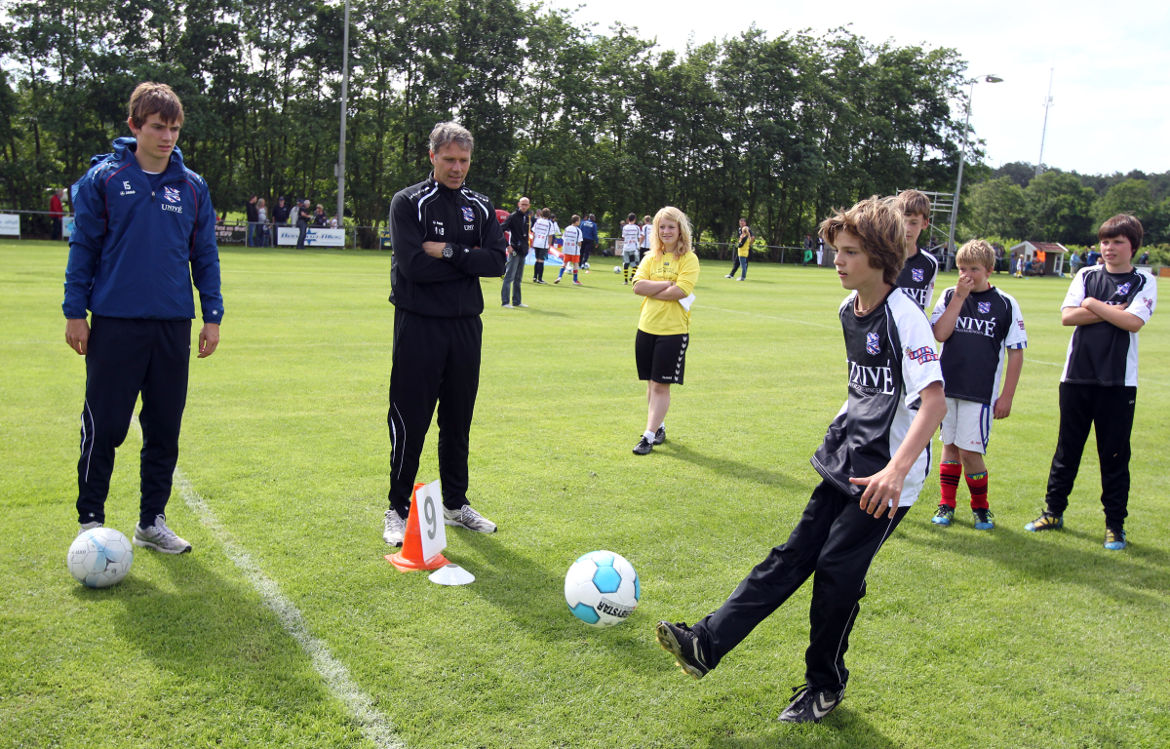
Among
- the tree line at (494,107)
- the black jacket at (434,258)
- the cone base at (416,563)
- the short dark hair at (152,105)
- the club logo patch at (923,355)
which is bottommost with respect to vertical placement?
the cone base at (416,563)

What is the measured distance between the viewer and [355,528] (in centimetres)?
497

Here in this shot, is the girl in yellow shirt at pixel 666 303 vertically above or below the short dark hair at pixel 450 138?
below

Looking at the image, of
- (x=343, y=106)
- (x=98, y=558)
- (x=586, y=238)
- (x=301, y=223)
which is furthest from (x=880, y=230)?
(x=343, y=106)

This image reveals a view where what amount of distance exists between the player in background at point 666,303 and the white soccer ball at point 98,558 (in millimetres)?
4017

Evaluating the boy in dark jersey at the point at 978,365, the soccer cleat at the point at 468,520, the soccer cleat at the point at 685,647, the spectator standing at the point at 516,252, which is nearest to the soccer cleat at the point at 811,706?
the soccer cleat at the point at 685,647

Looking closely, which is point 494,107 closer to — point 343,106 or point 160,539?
point 343,106

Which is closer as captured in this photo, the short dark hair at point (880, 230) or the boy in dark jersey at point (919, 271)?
the short dark hair at point (880, 230)

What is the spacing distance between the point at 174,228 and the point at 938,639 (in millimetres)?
4257

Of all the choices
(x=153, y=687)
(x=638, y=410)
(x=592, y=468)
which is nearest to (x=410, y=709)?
(x=153, y=687)

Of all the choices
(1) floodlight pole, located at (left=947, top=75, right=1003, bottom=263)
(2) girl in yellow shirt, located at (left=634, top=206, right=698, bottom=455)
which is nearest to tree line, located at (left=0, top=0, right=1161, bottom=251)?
(1) floodlight pole, located at (left=947, top=75, right=1003, bottom=263)

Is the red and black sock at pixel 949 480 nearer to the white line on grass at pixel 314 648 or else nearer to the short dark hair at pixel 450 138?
the short dark hair at pixel 450 138

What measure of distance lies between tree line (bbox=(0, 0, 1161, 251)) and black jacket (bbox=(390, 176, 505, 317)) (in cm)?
3172

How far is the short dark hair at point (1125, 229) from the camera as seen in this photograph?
205 inches

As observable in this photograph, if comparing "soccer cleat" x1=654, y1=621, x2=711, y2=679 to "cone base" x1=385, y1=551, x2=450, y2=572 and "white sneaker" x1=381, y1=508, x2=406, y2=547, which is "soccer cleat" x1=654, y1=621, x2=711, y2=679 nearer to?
"cone base" x1=385, y1=551, x2=450, y2=572
